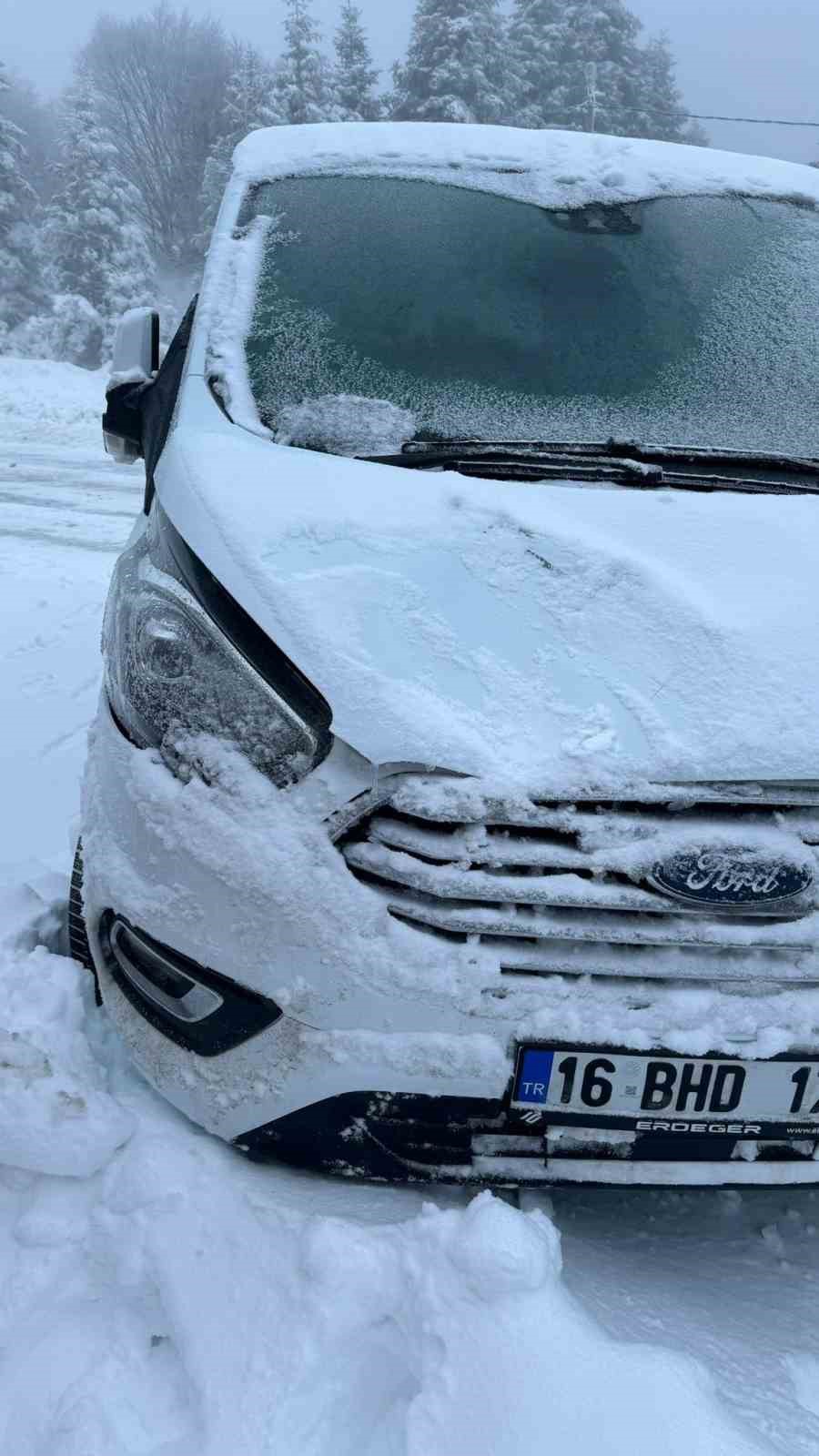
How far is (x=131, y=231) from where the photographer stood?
2777cm

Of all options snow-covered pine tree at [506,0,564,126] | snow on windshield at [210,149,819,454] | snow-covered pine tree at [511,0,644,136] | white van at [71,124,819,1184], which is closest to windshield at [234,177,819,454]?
snow on windshield at [210,149,819,454]

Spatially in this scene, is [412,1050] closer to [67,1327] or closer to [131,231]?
[67,1327]

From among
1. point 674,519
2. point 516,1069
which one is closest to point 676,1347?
point 516,1069

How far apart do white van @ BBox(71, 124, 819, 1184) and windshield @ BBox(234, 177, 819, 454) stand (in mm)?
153

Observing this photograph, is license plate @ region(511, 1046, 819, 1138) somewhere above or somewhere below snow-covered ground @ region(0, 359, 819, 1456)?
above

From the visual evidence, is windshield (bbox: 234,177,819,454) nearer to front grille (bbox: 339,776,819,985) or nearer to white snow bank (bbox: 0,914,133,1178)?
front grille (bbox: 339,776,819,985)

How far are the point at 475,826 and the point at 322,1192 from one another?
23.2 inches

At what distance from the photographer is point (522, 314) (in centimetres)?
235

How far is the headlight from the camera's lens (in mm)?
1441

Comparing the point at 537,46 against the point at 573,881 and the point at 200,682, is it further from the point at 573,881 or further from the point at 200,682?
the point at 573,881

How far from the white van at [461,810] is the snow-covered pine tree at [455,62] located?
96.4 ft

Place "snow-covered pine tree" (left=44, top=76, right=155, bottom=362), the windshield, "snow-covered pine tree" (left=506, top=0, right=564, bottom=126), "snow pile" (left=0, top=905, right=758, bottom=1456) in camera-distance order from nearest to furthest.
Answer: "snow pile" (left=0, top=905, right=758, bottom=1456)
the windshield
"snow-covered pine tree" (left=44, top=76, right=155, bottom=362)
"snow-covered pine tree" (left=506, top=0, right=564, bottom=126)

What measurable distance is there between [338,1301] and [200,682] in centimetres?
87

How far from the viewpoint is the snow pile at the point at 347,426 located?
1994 mm
